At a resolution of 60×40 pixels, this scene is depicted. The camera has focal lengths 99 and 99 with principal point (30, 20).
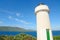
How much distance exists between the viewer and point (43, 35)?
77 centimetres

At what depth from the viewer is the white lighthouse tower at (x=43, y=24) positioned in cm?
77

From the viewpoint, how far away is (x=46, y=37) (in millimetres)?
756

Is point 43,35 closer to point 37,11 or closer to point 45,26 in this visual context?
point 45,26

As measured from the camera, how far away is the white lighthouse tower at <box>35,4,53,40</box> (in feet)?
2.52

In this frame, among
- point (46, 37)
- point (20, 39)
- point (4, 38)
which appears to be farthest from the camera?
point (4, 38)

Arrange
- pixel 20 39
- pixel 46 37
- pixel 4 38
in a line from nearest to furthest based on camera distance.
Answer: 1. pixel 46 37
2. pixel 20 39
3. pixel 4 38

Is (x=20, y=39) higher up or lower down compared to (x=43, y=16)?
lower down

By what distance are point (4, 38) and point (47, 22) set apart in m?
2.13

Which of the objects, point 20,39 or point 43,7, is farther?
point 20,39

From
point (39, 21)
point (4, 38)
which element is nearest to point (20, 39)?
point (4, 38)

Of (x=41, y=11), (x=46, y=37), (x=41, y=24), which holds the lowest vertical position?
(x=46, y=37)

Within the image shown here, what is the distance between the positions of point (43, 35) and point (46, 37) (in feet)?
0.10

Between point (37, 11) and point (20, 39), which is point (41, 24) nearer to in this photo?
point (37, 11)

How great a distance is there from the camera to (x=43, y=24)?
0.78 m
